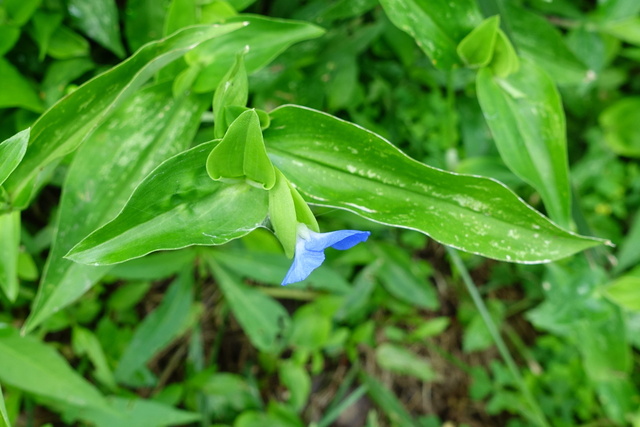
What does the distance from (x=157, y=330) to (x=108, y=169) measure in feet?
2.06

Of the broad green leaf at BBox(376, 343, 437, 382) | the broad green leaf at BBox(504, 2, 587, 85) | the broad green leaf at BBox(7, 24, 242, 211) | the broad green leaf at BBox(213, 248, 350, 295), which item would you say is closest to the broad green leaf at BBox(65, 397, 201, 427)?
the broad green leaf at BBox(213, 248, 350, 295)

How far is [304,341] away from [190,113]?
1027 mm

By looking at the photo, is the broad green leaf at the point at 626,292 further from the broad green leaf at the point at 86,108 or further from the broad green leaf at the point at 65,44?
the broad green leaf at the point at 65,44

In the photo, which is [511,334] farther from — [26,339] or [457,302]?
[26,339]

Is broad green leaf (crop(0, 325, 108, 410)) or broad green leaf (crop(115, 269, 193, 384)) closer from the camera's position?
broad green leaf (crop(0, 325, 108, 410))

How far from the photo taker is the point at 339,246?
33.3 inches

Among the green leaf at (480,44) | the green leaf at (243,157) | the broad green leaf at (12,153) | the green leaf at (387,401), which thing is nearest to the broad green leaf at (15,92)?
the broad green leaf at (12,153)

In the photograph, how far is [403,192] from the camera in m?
0.99

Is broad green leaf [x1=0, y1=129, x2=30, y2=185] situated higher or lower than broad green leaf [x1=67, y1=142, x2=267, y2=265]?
higher

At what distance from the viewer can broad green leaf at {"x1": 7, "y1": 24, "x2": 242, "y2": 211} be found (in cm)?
97

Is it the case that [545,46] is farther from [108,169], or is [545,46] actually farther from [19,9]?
[19,9]

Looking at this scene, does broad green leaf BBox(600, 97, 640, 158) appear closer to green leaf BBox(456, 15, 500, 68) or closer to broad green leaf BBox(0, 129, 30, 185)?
green leaf BBox(456, 15, 500, 68)

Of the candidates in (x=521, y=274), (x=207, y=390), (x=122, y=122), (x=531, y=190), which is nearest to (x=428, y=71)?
(x=531, y=190)

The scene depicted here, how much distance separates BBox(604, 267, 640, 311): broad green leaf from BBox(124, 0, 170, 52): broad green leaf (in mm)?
1532
